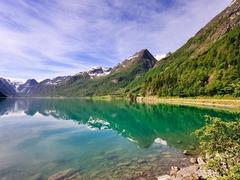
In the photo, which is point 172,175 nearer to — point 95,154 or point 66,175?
point 66,175

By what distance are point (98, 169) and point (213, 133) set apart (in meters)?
22.2

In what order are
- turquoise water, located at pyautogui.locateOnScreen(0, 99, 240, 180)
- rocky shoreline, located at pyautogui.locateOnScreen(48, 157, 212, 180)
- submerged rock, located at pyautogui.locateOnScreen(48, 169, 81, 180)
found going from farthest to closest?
turquoise water, located at pyautogui.locateOnScreen(0, 99, 240, 180) < submerged rock, located at pyautogui.locateOnScreen(48, 169, 81, 180) < rocky shoreline, located at pyautogui.locateOnScreen(48, 157, 212, 180)

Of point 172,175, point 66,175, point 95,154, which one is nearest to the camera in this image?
point 172,175

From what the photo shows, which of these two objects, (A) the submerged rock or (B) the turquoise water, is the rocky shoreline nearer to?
(A) the submerged rock

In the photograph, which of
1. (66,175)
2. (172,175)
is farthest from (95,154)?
(172,175)

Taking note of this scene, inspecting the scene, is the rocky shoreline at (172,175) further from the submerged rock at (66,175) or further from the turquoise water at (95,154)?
the turquoise water at (95,154)

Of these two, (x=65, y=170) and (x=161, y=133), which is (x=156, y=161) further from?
(x=161, y=133)

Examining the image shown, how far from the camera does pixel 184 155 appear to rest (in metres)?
44.1

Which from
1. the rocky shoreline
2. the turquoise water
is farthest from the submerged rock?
the turquoise water

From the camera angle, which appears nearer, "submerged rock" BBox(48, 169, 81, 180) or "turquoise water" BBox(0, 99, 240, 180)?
"submerged rock" BBox(48, 169, 81, 180)

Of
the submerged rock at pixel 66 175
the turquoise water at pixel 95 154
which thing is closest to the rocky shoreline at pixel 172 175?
the submerged rock at pixel 66 175

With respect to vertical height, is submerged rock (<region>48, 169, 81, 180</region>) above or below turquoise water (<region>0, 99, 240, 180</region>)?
below

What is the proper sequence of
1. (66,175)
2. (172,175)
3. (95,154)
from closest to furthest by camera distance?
1. (172,175)
2. (66,175)
3. (95,154)

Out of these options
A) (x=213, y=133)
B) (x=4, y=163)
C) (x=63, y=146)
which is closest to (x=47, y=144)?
(x=63, y=146)
